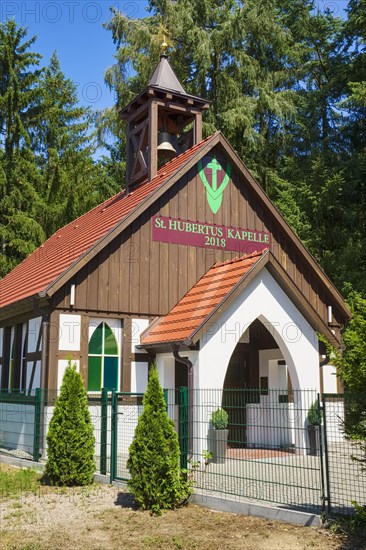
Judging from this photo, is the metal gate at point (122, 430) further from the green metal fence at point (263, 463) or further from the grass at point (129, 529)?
the green metal fence at point (263, 463)

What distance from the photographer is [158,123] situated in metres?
19.6

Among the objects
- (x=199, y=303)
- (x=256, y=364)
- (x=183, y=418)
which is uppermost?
(x=199, y=303)

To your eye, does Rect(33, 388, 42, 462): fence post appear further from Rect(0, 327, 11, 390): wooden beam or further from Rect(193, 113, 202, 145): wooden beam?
Rect(193, 113, 202, 145): wooden beam

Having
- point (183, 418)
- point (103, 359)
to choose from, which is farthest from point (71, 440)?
point (103, 359)

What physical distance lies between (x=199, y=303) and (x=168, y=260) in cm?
190

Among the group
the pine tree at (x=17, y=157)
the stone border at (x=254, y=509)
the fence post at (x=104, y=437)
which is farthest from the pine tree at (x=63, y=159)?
the stone border at (x=254, y=509)

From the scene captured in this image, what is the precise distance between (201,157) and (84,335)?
590 centimetres

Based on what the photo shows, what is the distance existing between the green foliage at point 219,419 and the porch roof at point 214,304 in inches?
58.9

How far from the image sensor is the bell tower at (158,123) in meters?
18.3

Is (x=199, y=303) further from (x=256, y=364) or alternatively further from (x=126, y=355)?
(x=256, y=364)

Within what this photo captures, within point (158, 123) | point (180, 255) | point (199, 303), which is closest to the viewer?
point (199, 303)

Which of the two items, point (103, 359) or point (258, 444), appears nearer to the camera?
point (258, 444)

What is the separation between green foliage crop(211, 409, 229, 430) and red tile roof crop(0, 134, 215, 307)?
14.9ft

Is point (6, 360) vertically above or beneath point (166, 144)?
beneath
